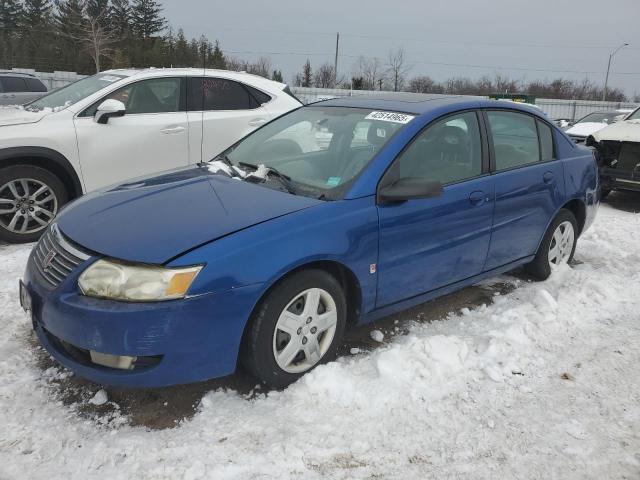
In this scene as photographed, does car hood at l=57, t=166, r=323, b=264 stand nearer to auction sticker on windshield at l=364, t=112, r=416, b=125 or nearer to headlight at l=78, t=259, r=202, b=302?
headlight at l=78, t=259, r=202, b=302

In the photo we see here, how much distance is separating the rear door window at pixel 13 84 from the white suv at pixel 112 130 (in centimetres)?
830

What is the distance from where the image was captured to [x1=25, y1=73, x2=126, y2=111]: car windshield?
5.71m

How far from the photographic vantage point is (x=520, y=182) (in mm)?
4035

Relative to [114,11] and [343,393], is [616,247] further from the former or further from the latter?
[114,11]

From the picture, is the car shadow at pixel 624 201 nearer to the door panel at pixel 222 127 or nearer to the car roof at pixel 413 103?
the car roof at pixel 413 103

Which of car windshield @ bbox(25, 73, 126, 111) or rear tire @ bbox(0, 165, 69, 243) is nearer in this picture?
rear tire @ bbox(0, 165, 69, 243)

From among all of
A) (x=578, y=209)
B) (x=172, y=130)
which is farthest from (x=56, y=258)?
(x=578, y=209)

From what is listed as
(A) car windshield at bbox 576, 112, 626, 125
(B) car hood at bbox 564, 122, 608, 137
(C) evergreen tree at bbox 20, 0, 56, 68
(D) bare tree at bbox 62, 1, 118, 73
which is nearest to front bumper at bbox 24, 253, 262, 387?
(B) car hood at bbox 564, 122, 608, 137

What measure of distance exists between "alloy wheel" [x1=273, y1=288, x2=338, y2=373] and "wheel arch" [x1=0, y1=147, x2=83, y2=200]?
3.55m

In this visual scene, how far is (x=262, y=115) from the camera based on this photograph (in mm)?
6578

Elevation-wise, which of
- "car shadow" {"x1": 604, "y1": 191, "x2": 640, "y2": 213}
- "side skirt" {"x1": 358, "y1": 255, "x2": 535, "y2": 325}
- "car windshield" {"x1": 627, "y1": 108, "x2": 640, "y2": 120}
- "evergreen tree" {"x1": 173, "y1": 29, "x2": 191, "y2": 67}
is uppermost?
"evergreen tree" {"x1": 173, "y1": 29, "x2": 191, "y2": 67}

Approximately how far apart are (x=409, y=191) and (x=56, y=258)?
6.35 feet

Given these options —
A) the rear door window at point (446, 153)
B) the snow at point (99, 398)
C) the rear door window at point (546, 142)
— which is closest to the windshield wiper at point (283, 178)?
the rear door window at point (446, 153)

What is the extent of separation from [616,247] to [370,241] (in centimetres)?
410
